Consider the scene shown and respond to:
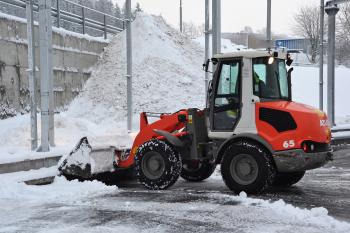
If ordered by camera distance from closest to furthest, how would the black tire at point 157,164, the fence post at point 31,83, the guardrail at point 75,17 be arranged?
the black tire at point 157,164
the fence post at point 31,83
the guardrail at point 75,17

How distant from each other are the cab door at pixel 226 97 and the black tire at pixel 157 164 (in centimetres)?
92

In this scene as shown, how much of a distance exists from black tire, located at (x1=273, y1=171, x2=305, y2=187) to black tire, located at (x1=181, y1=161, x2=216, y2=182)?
1.41 meters

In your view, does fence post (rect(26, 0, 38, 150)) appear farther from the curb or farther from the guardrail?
the guardrail

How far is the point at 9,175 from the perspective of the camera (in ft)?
31.5

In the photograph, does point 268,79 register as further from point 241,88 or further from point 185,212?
point 185,212

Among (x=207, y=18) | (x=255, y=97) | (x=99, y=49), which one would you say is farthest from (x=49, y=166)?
(x=99, y=49)

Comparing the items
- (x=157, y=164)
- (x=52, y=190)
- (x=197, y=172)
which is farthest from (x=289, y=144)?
(x=52, y=190)

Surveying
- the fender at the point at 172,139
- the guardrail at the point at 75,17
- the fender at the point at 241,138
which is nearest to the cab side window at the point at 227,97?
the fender at the point at 241,138

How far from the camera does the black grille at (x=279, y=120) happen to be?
8.54 meters

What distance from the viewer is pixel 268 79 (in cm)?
920

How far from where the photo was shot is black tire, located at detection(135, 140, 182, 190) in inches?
367

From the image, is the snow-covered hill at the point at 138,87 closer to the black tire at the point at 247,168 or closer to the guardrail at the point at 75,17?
the guardrail at the point at 75,17

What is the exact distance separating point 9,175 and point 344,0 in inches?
637

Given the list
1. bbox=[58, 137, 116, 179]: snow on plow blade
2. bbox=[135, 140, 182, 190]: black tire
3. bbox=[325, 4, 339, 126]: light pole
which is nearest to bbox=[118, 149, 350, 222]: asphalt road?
bbox=[135, 140, 182, 190]: black tire
